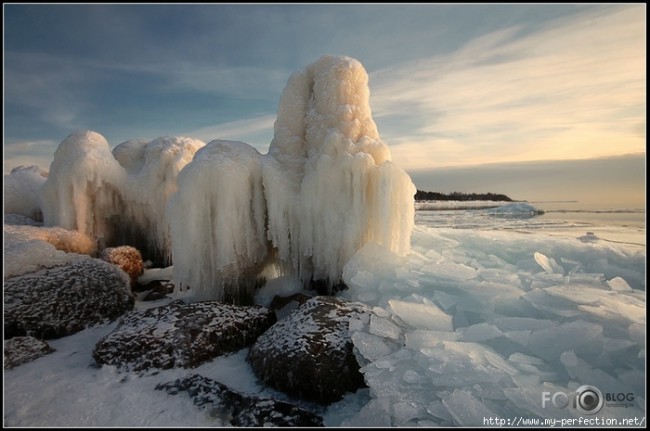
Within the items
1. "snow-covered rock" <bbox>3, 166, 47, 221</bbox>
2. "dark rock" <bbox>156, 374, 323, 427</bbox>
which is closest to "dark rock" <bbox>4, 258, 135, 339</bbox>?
"dark rock" <bbox>156, 374, 323, 427</bbox>

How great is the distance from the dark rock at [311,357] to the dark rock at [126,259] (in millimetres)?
5383

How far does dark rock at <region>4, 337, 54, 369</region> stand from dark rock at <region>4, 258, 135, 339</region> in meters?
0.56

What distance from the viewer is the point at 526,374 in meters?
3.14

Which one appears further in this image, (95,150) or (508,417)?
(95,150)

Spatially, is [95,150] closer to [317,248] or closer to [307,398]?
[317,248]

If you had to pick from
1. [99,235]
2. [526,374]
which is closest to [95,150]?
[99,235]

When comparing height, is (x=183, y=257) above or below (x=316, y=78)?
below

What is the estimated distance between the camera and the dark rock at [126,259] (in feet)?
27.2

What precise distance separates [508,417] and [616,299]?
213cm

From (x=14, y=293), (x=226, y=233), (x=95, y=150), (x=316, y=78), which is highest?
(x=316, y=78)

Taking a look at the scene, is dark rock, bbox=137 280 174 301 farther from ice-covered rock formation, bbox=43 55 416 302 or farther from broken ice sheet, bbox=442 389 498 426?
broken ice sheet, bbox=442 389 498 426

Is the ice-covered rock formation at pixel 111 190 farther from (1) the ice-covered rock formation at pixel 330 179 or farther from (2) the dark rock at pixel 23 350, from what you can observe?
(2) the dark rock at pixel 23 350

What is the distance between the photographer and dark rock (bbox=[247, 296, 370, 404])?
3750mm

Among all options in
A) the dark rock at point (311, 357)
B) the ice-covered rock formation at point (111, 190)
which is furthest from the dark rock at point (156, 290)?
the dark rock at point (311, 357)
